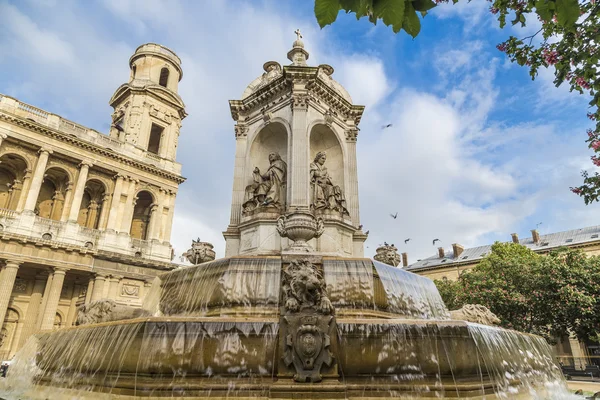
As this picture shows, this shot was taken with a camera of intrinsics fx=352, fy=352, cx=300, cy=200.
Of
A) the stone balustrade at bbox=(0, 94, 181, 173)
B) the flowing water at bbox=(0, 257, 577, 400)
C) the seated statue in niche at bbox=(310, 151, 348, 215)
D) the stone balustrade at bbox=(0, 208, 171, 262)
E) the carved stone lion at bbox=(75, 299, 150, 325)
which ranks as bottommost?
the flowing water at bbox=(0, 257, 577, 400)

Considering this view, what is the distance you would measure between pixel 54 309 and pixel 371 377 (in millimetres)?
29182

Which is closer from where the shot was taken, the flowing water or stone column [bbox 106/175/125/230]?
the flowing water

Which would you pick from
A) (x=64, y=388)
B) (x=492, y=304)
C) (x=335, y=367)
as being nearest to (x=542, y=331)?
(x=492, y=304)

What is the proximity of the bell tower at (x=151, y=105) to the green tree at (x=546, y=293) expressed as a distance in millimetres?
32857

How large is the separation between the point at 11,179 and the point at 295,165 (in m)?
31.4

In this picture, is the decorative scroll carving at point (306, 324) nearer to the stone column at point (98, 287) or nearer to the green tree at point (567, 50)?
the green tree at point (567, 50)

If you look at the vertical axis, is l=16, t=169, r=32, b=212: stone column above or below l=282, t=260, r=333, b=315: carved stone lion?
above

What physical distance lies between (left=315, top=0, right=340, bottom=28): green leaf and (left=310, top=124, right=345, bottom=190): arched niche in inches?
382

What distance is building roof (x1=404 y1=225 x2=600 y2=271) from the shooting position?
47469 millimetres

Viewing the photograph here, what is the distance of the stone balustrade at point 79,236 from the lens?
25938 millimetres

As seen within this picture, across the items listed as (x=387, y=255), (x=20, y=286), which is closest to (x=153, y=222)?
(x=20, y=286)

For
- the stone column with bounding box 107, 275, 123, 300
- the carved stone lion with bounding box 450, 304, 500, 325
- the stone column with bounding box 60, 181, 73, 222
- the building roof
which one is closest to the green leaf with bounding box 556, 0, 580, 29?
the carved stone lion with bounding box 450, 304, 500, 325

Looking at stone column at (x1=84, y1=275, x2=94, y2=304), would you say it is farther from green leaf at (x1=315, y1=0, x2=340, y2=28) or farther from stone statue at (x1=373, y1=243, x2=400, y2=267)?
green leaf at (x1=315, y1=0, x2=340, y2=28)

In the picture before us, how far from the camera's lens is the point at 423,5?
88.0 inches
